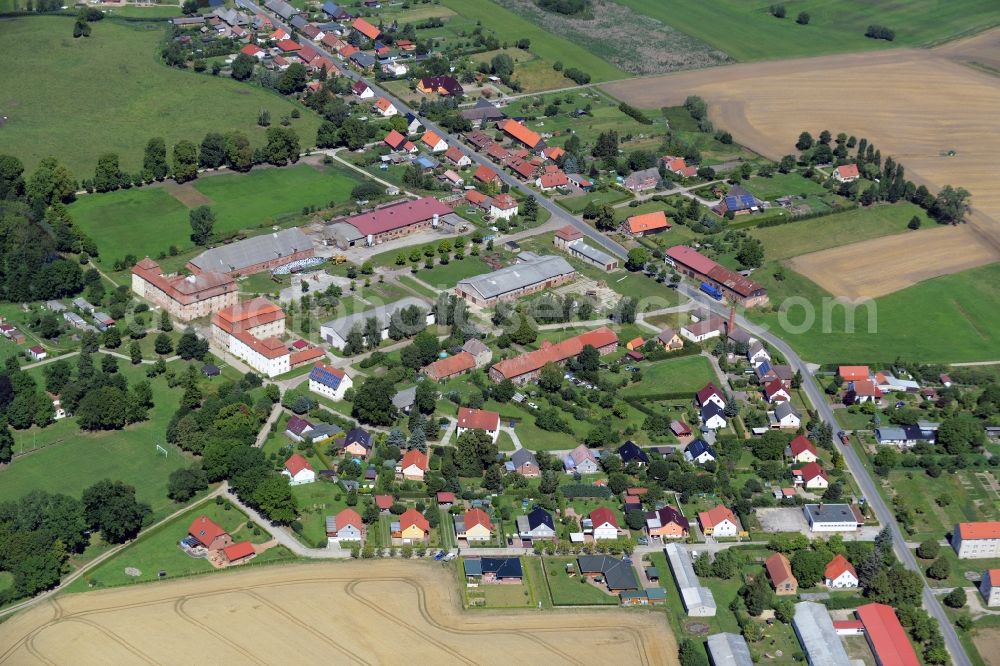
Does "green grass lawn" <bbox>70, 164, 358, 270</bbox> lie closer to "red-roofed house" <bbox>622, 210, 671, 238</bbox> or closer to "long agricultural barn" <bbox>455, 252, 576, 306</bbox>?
"long agricultural barn" <bbox>455, 252, 576, 306</bbox>

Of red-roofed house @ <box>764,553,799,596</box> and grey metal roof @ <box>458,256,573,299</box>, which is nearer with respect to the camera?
red-roofed house @ <box>764,553,799,596</box>

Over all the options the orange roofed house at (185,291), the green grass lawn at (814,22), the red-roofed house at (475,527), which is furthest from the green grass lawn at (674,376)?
the green grass lawn at (814,22)

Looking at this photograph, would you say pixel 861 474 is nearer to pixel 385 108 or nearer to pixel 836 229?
pixel 836 229

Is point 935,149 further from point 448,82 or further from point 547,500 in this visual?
point 547,500

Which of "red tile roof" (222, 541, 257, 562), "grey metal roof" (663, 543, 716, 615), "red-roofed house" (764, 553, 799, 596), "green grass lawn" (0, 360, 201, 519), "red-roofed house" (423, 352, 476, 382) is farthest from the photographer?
"red-roofed house" (423, 352, 476, 382)

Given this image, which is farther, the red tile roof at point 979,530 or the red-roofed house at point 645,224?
the red-roofed house at point 645,224

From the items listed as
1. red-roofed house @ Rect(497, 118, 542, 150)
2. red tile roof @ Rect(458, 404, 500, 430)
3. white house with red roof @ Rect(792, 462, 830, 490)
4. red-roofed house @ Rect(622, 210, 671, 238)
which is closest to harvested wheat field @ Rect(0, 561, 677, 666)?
red tile roof @ Rect(458, 404, 500, 430)

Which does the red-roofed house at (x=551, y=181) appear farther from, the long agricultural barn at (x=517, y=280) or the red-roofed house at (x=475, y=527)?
the red-roofed house at (x=475, y=527)
